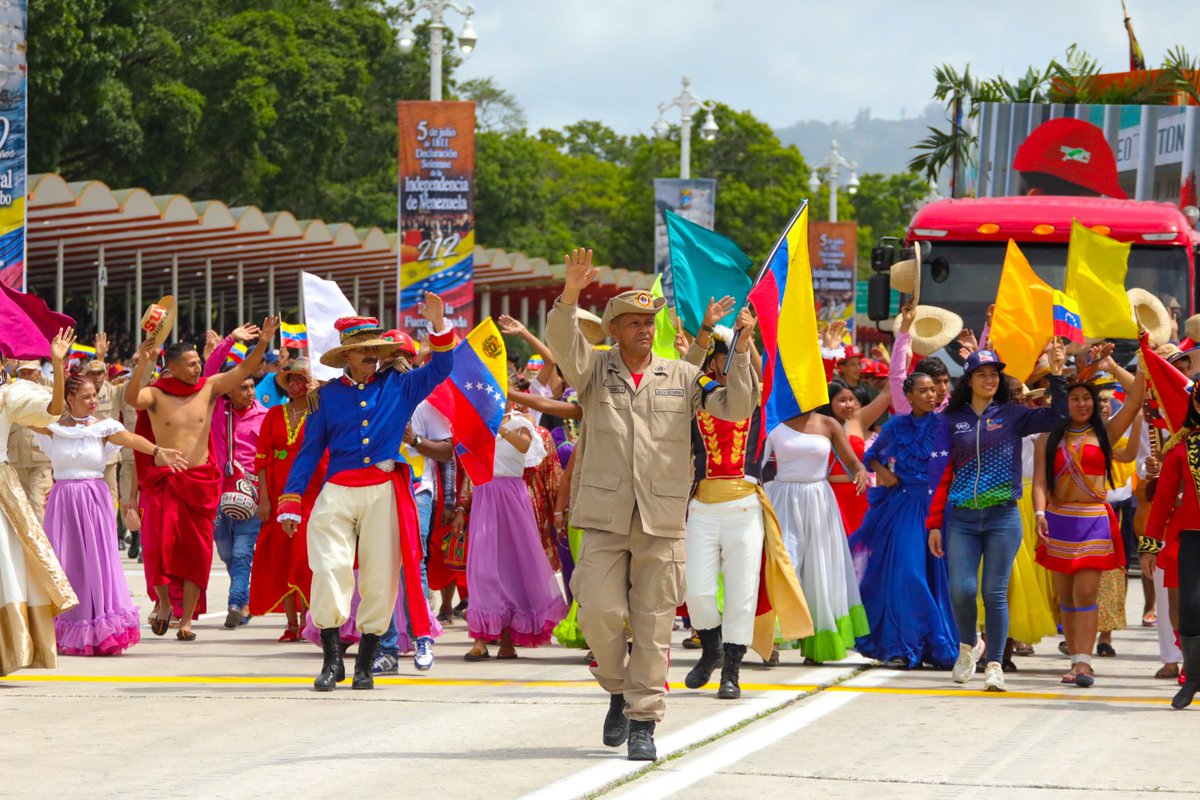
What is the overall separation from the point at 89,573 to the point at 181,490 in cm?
114

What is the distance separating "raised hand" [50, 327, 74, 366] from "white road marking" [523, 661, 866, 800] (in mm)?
3930

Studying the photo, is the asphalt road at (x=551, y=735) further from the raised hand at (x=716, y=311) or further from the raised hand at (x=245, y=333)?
the raised hand at (x=245, y=333)

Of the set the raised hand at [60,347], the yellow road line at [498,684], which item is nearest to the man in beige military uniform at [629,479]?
the yellow road line at [498,684]

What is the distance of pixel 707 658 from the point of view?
1005cm

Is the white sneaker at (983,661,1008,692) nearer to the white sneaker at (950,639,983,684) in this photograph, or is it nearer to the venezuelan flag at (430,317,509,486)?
the white sneaker at (950,639,983,684)

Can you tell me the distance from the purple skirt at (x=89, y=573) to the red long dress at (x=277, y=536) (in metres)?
0.81

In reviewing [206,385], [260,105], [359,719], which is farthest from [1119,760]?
[260,105]

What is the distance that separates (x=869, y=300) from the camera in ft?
61.3

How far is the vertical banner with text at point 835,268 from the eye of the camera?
5112 cm

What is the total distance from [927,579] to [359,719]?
3995 mm

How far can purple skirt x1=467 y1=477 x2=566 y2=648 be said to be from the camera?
11422 mm

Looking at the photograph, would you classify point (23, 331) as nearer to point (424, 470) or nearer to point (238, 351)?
point (238, 351)

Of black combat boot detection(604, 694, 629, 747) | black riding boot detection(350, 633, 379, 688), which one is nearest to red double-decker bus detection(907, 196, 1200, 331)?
black riding boot detection(350, 633, 379, 688)

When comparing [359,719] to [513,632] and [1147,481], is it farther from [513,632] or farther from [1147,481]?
[1147,481]
